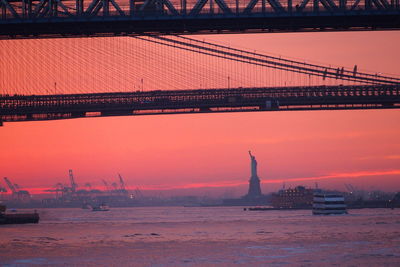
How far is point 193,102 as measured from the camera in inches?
2224

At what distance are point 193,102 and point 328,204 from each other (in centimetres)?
5671

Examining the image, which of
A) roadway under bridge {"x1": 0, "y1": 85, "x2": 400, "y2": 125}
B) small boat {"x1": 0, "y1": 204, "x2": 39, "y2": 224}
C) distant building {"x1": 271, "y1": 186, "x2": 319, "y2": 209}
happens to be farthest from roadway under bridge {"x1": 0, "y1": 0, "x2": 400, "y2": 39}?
distant building {"x1": 271, "y1": 186, "x2": 319, "y2": 209}

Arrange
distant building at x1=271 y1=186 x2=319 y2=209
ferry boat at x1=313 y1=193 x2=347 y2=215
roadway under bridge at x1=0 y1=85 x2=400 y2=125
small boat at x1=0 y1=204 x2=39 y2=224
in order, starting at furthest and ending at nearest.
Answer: distant building at x1=271 y1=186 x2=319 y2=209, ferry boat at x1=313 y1=193 x2=347 y2=215, small boat at x1=0 y1=204 x2=39 y2=224, roadway under bridge at x1=0 y1=85 x2=400 y2=125

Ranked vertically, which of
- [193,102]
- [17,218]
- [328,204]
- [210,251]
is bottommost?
[210,251]

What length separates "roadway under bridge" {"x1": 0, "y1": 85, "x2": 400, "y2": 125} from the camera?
2199 inches

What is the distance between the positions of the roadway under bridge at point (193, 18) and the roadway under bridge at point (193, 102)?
28.7 meters

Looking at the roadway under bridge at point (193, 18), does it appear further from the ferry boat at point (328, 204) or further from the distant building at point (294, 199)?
the distant building at point (294, 199)

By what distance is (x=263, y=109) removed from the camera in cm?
5625

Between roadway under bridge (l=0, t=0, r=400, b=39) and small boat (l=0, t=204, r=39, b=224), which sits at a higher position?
roadway under bridge (l=0, t=0, r=400, b=39)

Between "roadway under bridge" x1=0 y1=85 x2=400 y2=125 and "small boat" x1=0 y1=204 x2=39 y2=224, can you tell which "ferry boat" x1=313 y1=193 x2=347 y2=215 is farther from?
"roadway under bridge" x1=0 y1=85 x2=400 y2=125

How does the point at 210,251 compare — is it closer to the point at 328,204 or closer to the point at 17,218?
the point at 17,218

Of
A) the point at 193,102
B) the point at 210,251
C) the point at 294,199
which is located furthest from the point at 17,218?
the point at 294,199

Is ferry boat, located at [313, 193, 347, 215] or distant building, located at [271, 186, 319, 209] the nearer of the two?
ferry boat, located at [313, 193, 347, 215]

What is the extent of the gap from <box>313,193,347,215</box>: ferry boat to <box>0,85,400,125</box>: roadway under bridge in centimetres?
5206
